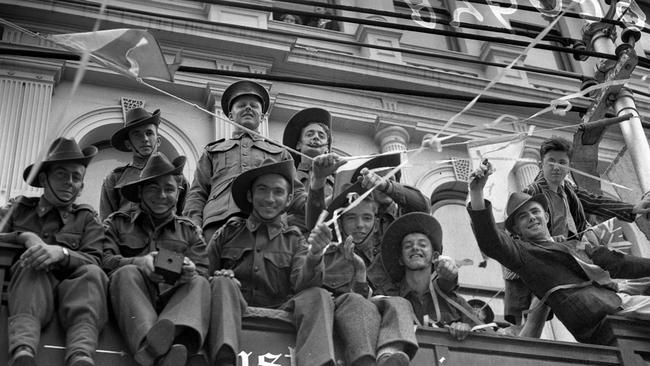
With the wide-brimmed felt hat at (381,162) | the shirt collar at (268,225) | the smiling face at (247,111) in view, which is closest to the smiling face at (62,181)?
the shirt collar at (268,225)

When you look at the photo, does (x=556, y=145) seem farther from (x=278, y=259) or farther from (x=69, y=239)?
(x=69, y=239)

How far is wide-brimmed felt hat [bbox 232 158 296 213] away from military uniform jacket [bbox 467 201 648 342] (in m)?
1.47

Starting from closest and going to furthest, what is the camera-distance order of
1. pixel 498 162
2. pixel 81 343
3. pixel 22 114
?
1. pixel 81 343
2. pixel 498 162
3. pixel 22 114

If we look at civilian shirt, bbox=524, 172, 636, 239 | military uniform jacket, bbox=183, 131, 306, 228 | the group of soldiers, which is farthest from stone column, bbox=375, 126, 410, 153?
military uniform jacket, bbox=183, 131, 306, 228

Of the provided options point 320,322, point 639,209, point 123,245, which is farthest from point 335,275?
point 639,209

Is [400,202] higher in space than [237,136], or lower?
lower

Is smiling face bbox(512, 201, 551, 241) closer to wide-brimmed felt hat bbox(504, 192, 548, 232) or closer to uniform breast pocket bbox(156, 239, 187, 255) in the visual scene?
wide-brimmed felt hat bbox(504, 192, 548, 232)

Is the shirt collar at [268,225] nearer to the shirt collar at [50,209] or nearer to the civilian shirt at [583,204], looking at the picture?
the shirt collar at [50,209]

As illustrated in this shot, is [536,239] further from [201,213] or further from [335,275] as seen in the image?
[201,213]

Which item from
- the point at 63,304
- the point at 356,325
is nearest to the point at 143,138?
the point at 63,304

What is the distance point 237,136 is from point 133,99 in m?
5.15

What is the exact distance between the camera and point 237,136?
11.2m

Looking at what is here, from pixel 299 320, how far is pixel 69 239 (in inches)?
66.0

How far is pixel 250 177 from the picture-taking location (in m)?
9.32
